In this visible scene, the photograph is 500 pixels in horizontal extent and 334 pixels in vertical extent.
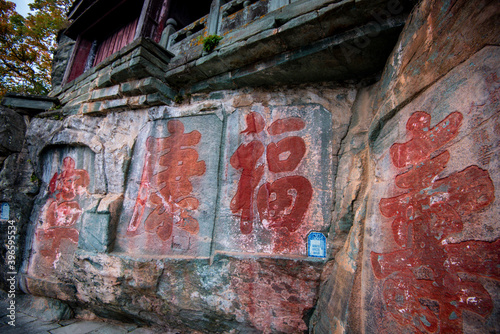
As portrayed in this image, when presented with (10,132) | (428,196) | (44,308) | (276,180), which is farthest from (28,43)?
(428,196)

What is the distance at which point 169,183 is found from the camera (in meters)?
3.12

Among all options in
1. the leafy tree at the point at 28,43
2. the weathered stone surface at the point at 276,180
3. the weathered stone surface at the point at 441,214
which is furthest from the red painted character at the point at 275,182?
the leafy tree at the point at 28,43

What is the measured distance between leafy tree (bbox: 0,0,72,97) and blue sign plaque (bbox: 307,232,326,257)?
9197mm

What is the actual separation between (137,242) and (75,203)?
4.83ft

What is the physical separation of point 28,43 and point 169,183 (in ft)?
27.5

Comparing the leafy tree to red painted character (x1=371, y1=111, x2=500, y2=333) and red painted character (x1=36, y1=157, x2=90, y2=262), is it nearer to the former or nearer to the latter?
red painted character (x1=36, y1=157, x2=90, y2=262)

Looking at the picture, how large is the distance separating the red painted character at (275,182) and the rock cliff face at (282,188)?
17 mm

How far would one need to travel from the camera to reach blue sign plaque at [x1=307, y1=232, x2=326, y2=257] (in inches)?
91.2

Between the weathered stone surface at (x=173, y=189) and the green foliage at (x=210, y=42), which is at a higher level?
the green foliage at (x=210, y=42)

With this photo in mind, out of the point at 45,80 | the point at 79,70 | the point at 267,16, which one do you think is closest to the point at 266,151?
the point at 267,16

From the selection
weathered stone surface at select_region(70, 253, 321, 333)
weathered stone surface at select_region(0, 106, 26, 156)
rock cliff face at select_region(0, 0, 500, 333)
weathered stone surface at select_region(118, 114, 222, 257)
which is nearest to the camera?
rock cliff face at select_region(0, 0, 500, 333)

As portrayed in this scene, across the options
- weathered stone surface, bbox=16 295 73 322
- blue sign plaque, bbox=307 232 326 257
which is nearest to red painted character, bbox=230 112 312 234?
blue sign plaque, bbox=307 232 326 257

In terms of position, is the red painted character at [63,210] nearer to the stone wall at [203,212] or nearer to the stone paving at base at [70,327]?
the stone wall at [203,212]

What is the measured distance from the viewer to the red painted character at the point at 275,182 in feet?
8.29
